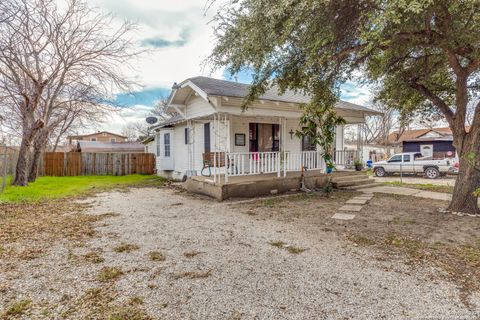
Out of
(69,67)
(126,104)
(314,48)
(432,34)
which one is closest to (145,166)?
(126,104)

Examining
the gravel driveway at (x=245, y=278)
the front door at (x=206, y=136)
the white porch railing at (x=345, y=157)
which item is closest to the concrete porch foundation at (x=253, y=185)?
the white porch railing at (x=345, y=157)

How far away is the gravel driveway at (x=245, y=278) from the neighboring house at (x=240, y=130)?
406 cm

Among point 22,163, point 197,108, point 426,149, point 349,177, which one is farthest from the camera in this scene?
point 426,149

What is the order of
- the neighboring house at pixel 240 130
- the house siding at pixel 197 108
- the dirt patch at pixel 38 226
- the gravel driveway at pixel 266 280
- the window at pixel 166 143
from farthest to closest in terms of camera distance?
the window at pixel 166 143
the house siding at pixel 197 108
the neighboring house at pixel 240 130
the dirt patch at pixel 38 226
the gravel driveway at pixel 266 280

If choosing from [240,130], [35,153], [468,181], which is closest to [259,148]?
[240,130]

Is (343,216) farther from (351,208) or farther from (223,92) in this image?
(223,92)

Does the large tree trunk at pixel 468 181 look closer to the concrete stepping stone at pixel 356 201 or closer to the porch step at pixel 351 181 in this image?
the concrete stepping stone at pixel 356 201

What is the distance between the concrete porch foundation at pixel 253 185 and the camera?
28.1 ft

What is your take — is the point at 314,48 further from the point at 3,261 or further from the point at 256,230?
the point at 3,261

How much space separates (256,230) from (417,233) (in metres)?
2.97

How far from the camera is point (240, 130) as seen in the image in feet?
36.5

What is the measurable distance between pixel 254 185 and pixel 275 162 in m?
1.44

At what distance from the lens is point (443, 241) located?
15.3 ft

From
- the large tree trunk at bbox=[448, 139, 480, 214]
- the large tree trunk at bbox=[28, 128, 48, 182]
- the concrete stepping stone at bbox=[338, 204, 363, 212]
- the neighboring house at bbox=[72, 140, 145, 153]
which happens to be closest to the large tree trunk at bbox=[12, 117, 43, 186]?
the large tree trunk at bbox=[28, 128, 48, 182]
